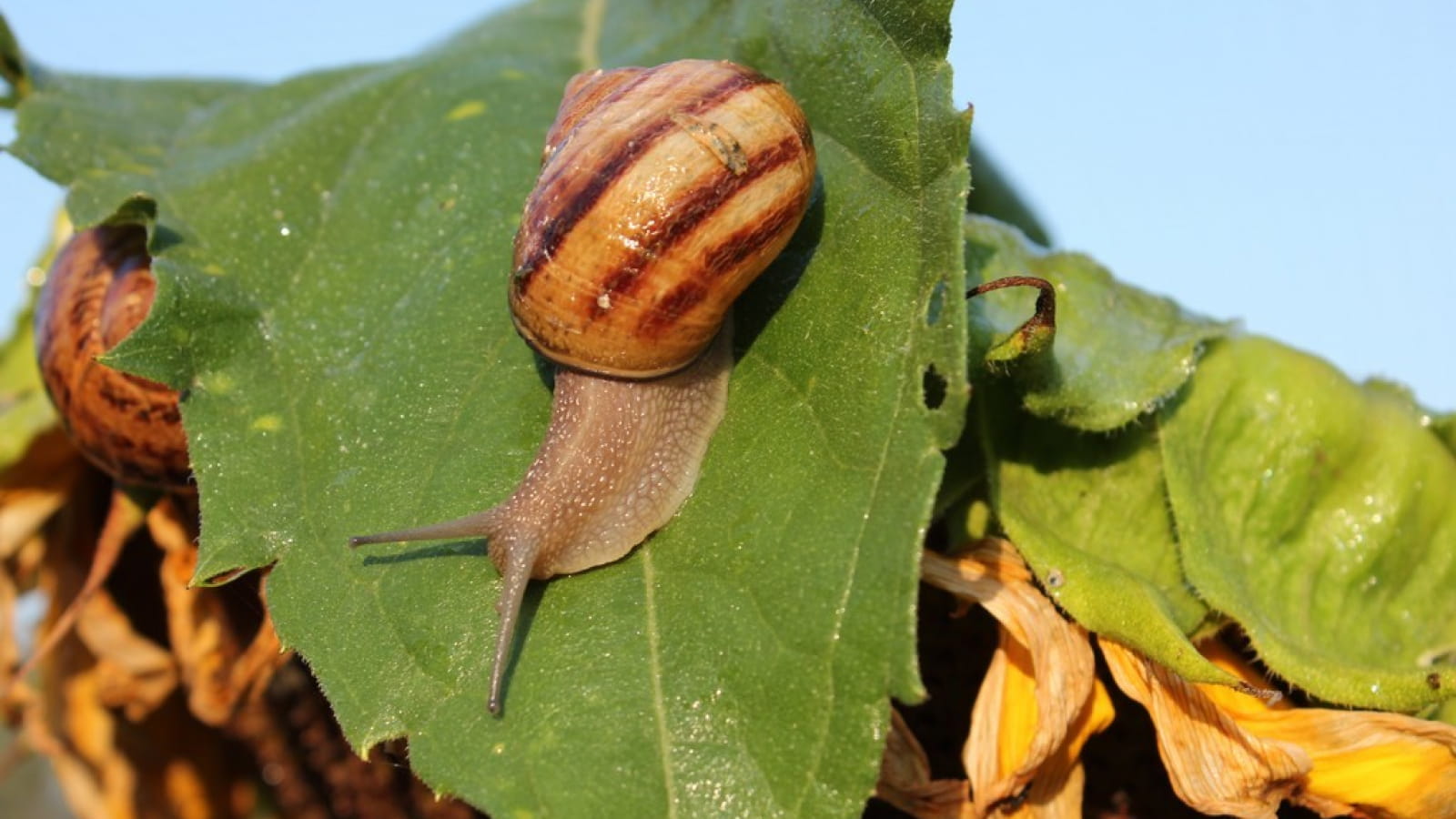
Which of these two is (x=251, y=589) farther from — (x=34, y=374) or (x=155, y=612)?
(x=34, y=374)

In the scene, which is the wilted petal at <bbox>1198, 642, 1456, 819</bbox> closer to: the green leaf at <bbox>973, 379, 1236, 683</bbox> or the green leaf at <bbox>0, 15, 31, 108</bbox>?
the green leaf at <bbox>973, 379, 1236, 683</bbox>

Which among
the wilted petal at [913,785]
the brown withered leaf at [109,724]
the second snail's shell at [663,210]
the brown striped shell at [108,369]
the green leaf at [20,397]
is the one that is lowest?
the brown withered leaf at [109,724]

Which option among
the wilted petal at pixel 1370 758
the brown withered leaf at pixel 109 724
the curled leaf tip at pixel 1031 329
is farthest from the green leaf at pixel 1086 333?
the brown withered leaf at pixel 109 724

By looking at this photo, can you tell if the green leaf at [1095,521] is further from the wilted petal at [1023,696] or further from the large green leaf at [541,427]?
the large green leaf at [541,427]

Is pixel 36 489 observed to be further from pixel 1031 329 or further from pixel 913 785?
pixel 1031 329

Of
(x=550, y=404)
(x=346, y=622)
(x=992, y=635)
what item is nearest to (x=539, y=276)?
(x=550, y=404)

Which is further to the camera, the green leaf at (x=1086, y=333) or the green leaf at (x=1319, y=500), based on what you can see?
the green leaf at (x=1319, y=500)

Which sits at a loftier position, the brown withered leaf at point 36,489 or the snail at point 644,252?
the snail at point 644,252
